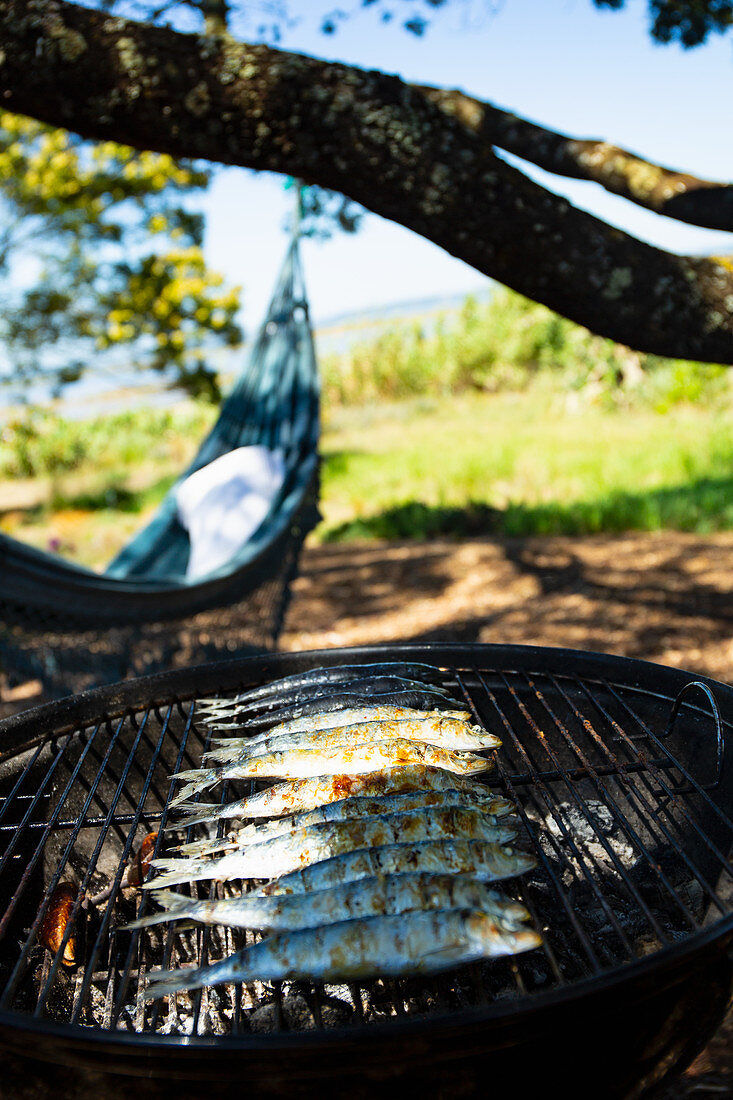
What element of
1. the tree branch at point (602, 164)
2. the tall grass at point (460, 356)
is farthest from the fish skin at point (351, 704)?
the tall grass at point (460, 356)

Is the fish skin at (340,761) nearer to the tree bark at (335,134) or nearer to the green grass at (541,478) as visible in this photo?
the tree bark at (335,134)

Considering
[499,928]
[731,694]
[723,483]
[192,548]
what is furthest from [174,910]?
[723,483]

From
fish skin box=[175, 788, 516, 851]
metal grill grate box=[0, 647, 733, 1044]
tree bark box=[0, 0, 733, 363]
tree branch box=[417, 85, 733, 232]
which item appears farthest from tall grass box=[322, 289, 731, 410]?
fish skin box=[175, 788, 516, 851]

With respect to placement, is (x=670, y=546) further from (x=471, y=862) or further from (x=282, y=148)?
(x=471, y=862)

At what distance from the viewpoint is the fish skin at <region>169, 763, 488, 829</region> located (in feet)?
4.80

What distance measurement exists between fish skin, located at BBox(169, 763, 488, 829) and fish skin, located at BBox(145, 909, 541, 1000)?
373 mm

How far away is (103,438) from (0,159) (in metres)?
5.51

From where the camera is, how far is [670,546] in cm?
579

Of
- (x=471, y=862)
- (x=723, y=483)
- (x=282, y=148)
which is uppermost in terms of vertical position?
(x=723, y=483)

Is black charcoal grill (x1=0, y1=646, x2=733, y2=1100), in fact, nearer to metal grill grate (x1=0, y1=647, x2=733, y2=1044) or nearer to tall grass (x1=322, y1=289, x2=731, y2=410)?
metal grill grate (x1=0, y1=647, x2=733, y2=1044)

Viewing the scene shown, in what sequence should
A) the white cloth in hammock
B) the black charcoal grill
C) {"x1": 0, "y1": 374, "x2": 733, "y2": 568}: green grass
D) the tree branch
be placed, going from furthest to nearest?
1. {"x1": 0, "y1": 374, "x2": 733, "y2": 568}: green grass
2. the white cloth in hammock
3. the tree branch
4. the black charcoal grill

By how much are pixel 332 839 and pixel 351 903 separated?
0.57 feet

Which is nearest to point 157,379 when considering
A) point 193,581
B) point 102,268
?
point 102,268

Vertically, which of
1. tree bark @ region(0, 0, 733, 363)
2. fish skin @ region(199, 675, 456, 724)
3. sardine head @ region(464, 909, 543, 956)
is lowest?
sardine head @ region(464, 909, 543, 956)
